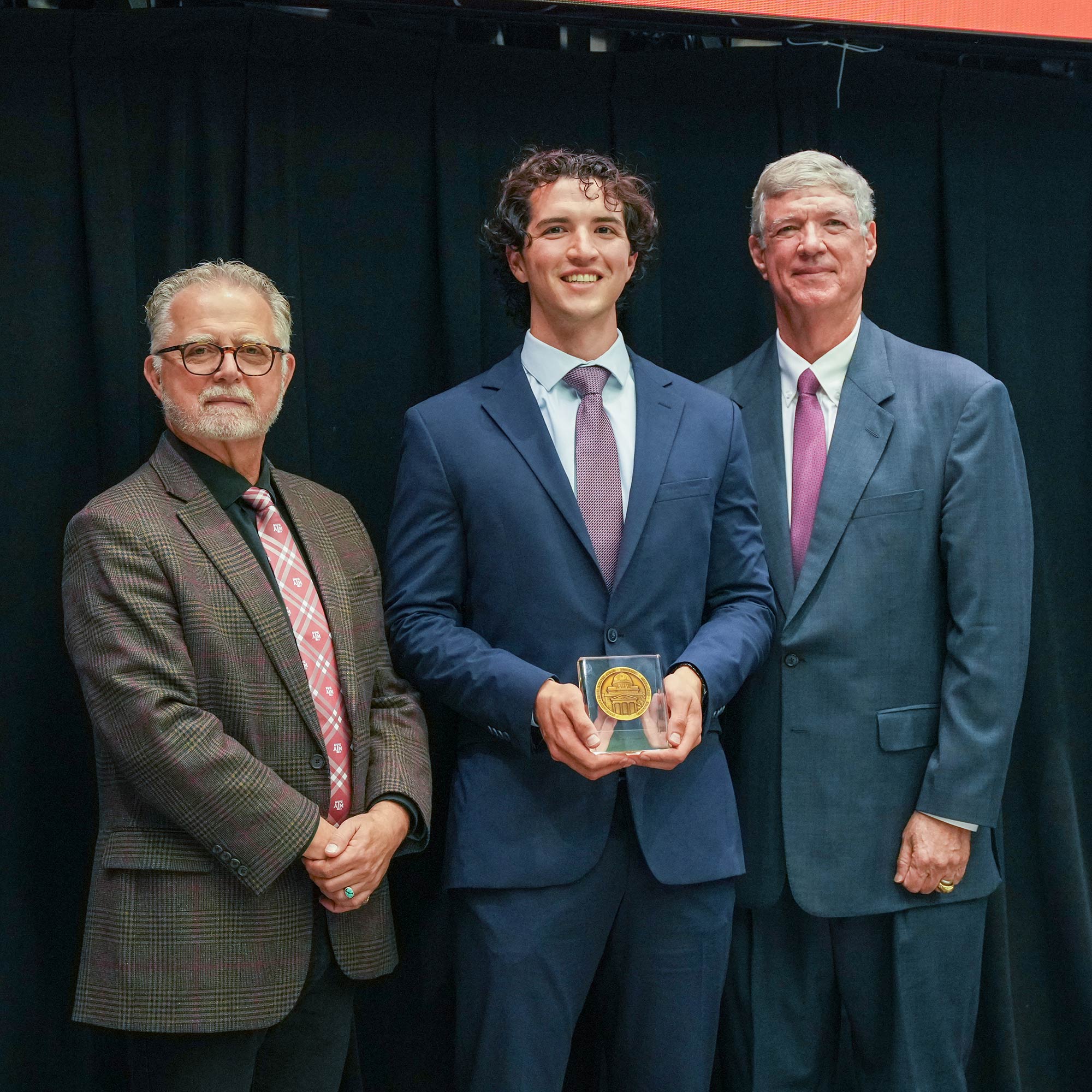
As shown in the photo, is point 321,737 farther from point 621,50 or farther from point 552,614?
point 621,50

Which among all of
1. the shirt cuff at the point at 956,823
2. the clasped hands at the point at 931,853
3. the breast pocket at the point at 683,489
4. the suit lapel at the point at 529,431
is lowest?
the clasped hands at the point at 931,853

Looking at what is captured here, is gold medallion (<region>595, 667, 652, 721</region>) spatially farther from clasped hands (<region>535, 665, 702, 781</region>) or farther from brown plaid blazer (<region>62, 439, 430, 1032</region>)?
brown plaid blazer (<region>62, 439, 430, 1032</region>)

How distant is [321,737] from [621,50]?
5.41 feet

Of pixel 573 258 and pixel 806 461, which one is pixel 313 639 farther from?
pixel 806 461

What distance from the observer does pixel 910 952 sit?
2.04 meters

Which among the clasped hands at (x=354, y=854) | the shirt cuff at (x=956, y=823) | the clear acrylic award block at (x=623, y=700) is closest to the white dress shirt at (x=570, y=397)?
the clear acrylic award block at (x=623, y=700)

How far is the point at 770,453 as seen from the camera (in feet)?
7.07

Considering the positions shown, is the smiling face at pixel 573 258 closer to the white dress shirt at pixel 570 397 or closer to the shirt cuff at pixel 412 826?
the white dress shirt at pixel 570 397

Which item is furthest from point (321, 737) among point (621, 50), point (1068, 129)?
point (1068, 129)

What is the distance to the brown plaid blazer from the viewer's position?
1.68 metres

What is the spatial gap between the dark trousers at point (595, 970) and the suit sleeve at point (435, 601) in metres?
0.27

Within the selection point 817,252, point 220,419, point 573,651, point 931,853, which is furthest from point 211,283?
point 931,853

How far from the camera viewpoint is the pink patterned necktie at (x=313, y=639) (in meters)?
1.86

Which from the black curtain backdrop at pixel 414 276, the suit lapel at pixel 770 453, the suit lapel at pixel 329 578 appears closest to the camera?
the suit lapel at pixel 329 578
